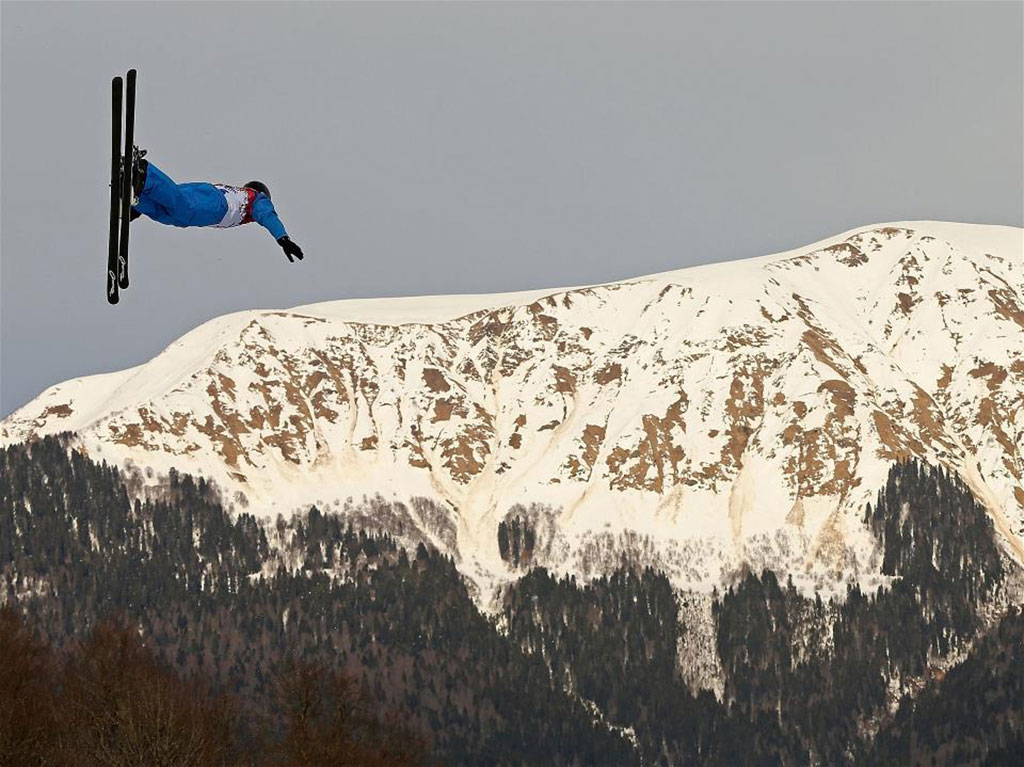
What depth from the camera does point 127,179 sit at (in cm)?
2403

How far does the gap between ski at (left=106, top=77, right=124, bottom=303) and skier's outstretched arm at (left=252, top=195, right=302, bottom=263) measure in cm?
212

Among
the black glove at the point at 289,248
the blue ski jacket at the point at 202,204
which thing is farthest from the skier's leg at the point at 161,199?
the black glove at the point at 289,248

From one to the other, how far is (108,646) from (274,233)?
39264 millimetres

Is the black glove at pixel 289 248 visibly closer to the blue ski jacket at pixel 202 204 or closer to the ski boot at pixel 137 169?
the blue ski jacket at pixel 202 204

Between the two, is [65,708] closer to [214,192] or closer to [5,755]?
[5,755]

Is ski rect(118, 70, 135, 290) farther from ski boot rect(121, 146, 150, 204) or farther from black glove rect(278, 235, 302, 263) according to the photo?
black glove rect(278, 235, 302, 263)

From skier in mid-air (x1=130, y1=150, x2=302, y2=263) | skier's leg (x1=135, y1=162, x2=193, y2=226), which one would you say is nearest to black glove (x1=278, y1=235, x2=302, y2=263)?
skier in mid-air (x1=130, y1=150, x2=302, y2=263)

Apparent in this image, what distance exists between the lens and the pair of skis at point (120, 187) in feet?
78.5

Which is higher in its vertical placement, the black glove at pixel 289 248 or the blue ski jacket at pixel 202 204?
the blue ski jacket at pixel 202 204

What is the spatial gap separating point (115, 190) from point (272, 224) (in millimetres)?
2614

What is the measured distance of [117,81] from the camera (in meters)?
24.3

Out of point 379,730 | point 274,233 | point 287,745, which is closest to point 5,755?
point 287,745

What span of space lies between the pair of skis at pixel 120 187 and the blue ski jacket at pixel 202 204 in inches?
11.7

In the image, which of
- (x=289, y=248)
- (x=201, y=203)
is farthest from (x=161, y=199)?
(x=289, y=248)
